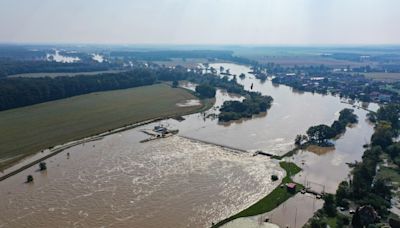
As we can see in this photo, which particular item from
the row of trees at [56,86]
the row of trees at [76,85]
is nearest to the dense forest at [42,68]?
the row of trees at [76,85]

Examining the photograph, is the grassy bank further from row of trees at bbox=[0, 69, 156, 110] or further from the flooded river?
row of trees at bbox=[0, 69, 156, 110]

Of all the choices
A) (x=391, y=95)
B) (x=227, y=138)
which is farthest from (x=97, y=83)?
(x=391, y=95)

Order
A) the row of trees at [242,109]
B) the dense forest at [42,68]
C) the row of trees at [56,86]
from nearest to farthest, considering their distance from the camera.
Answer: the row of trees at [242,109] < the row of trees at [56,86] < the dense forest at [42,68]

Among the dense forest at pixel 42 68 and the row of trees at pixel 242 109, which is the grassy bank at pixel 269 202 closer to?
the row of trees at pixel 242 109

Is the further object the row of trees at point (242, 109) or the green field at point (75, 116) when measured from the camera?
the row of trees at point (242, 109)

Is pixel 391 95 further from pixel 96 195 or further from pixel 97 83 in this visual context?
pixel 96 195
